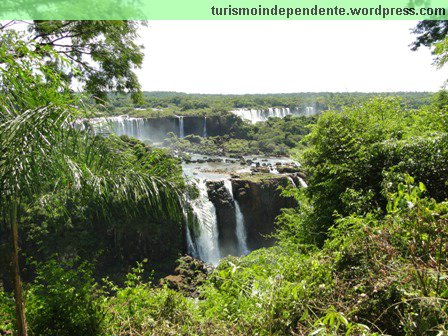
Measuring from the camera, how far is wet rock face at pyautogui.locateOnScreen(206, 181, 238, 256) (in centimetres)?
1859

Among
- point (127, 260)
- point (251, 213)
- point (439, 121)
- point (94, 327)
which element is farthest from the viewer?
point (251, 213)

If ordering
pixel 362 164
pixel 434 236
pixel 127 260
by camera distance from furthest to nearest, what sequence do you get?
pixel 127 260 < pixel 362 164 < pixel 434 236

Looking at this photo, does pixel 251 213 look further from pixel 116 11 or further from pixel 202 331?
pixel 202 331

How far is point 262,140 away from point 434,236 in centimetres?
3762

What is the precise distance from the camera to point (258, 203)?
2011cm

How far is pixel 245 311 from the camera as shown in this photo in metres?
2.85

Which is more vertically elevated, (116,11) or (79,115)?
(116,11)

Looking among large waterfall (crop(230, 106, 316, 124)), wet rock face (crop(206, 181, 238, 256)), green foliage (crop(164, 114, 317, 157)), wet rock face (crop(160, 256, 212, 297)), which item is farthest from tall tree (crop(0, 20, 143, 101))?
large waterfall (crop(230, 106, 316, 124))

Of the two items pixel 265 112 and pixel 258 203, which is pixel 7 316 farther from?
pixel 265 112

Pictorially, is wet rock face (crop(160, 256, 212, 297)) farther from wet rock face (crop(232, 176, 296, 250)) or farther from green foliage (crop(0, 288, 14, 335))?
wet rock face (crop(232, 176, 296, 250))

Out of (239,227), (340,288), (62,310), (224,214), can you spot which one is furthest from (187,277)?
(239,227)

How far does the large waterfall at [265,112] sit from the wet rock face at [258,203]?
83.2 ft

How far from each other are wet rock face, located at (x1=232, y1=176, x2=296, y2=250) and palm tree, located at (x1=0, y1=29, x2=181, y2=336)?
1621cm

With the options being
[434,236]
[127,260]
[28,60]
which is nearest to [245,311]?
[434,236]
